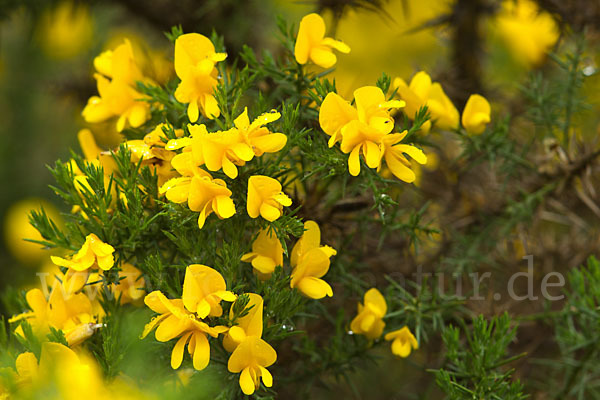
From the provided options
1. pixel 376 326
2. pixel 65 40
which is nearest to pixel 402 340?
pixel 376 326

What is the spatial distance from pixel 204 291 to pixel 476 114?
0.38 metres

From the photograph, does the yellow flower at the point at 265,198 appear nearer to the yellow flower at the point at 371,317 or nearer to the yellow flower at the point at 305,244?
the yellow flower at the point at 305,244

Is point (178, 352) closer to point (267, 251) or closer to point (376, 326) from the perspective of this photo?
point (267, 251)

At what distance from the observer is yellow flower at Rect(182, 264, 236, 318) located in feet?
1.70

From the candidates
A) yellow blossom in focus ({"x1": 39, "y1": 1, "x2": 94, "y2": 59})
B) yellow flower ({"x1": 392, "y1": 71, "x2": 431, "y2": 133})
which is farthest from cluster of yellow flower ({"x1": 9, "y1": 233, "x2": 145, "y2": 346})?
yellow blossom in focus ({"x1": 39, "y1": 1, "x2": 94, "y2": 59})

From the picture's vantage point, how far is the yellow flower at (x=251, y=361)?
0.53 metres

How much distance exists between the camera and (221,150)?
1.77ft

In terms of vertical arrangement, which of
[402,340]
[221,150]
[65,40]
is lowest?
[65,40]

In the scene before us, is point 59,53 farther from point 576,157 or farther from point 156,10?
point 576,157

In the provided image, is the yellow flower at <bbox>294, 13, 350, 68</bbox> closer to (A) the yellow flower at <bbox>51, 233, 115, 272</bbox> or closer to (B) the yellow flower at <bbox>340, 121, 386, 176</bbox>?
(B) the yellow flower at <bbox>340, 121, 386, 176</bbox>

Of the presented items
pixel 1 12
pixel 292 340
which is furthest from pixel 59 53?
pixel 292 340

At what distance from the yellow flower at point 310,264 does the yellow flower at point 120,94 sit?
Answer: 23 cm

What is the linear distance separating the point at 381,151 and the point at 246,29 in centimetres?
64

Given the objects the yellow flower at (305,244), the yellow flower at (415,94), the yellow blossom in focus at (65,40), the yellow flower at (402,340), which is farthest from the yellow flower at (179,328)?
the yellow blossom in focus at (65,40)
